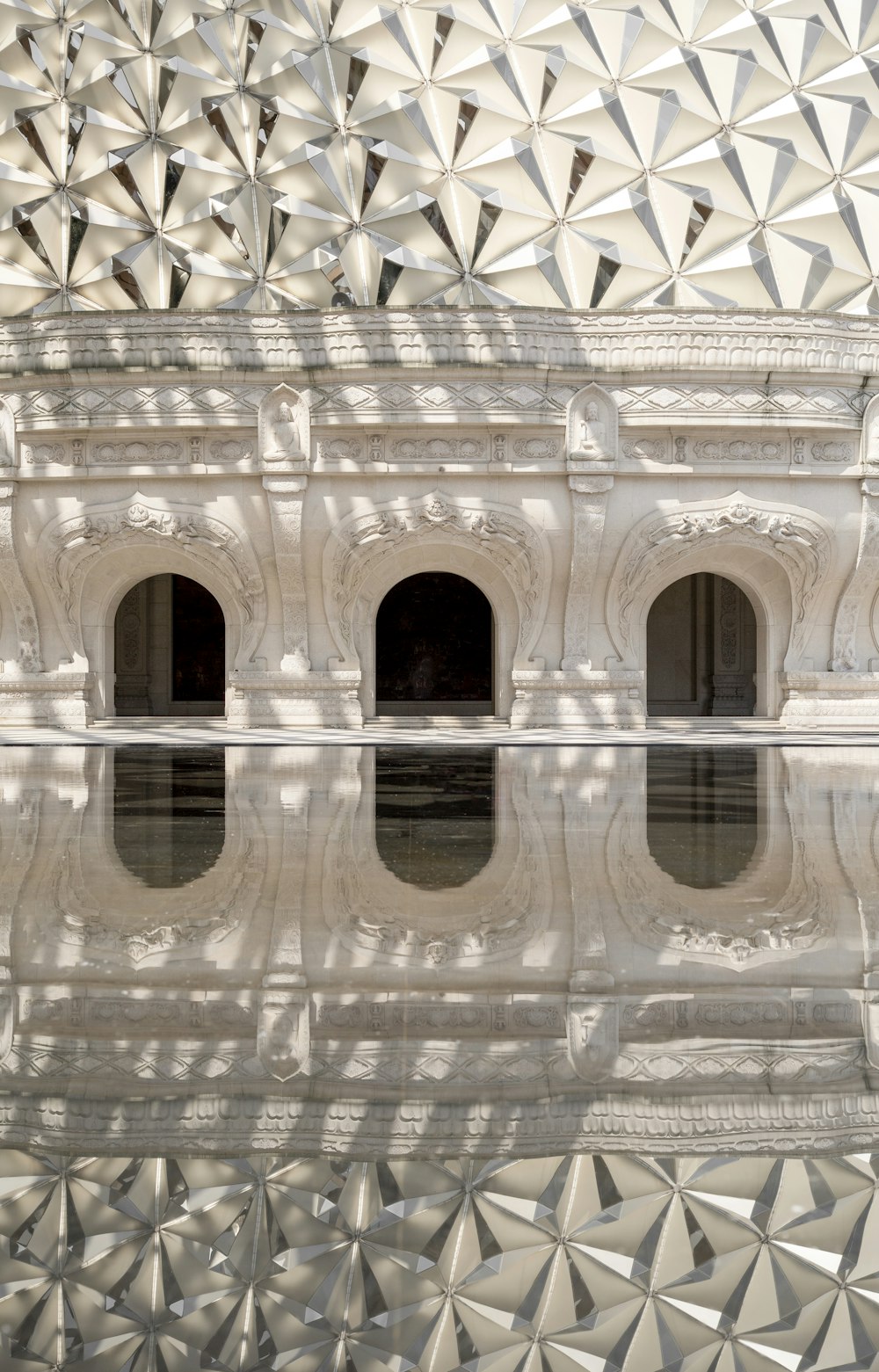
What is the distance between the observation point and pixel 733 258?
15.3 meters

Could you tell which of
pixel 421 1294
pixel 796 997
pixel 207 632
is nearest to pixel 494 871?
pixel 796 997

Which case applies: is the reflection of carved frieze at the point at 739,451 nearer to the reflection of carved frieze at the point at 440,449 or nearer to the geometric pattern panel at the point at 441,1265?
the reflection of carved frieze at the point at 440,449

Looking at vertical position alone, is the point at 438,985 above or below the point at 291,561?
below

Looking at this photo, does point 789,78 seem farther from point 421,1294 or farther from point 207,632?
point 421,1294

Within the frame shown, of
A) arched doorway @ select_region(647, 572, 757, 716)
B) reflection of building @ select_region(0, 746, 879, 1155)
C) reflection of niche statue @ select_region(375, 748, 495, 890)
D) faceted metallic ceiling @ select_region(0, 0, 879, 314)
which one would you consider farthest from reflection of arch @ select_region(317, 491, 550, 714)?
reflection of building @ select_region(0, 746, 879, 1155)

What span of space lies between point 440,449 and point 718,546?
4.03 m

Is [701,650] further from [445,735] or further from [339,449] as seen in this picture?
[339,449]

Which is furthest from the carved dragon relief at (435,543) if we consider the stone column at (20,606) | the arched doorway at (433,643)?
the arched doorway at (433,643)

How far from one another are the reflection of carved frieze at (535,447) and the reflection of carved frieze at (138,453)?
442 centimetres

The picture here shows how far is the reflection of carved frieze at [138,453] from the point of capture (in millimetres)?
15328

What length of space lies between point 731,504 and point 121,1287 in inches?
584

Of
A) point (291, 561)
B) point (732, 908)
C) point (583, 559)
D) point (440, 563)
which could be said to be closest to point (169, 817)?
point (732, 908)

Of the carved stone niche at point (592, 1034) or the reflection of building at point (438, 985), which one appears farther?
the carved stone niche at point (592, 1034)

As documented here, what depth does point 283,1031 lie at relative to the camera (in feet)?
7.57
